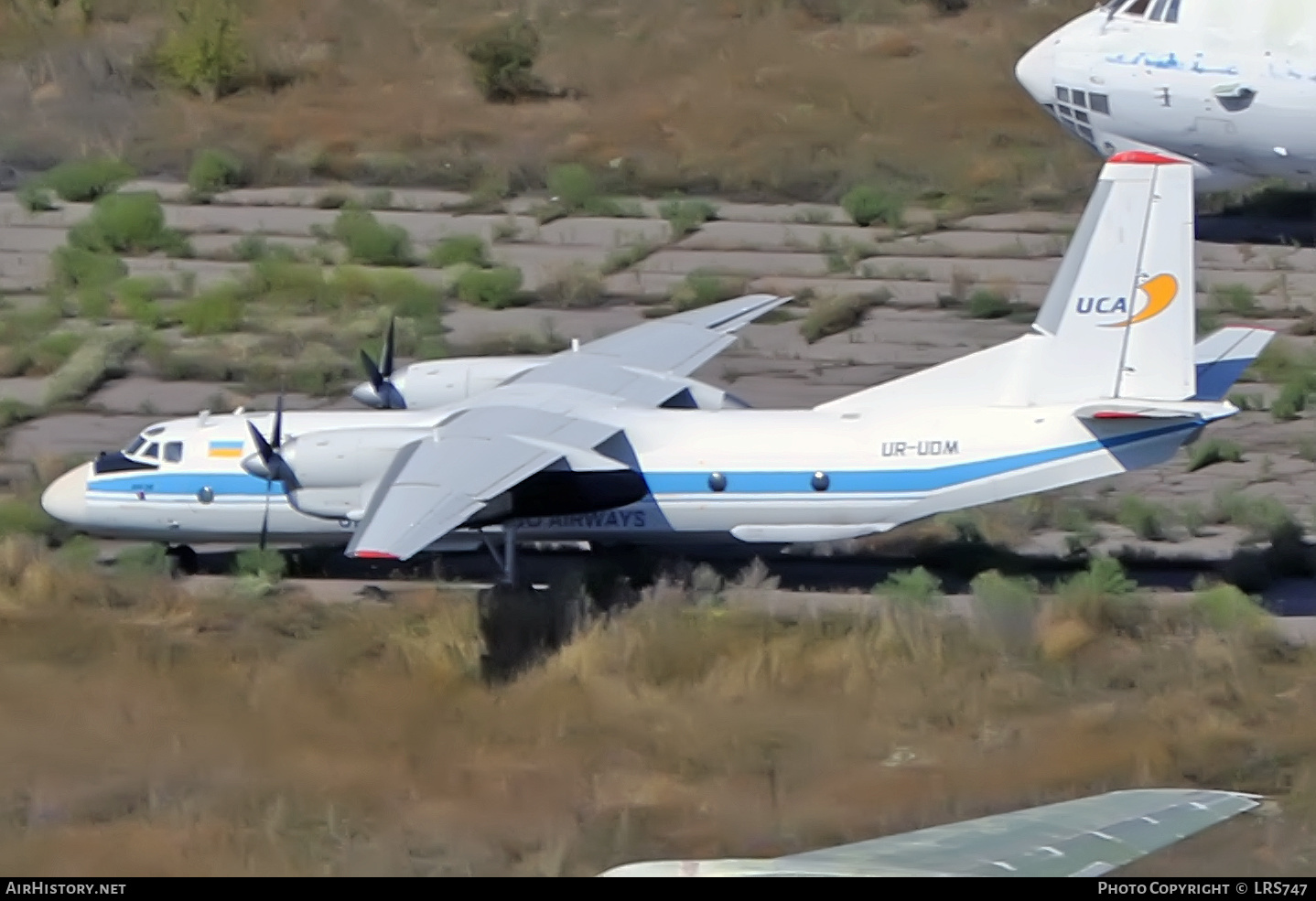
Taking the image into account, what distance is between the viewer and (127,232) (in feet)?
134

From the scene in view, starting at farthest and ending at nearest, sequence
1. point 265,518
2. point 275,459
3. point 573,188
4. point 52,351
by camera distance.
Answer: point 573,188, point 52,351, point 265,518, point 275,459

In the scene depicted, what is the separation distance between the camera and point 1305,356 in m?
33.5

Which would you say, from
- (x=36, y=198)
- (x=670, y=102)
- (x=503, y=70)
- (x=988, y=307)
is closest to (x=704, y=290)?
(x=988, y=307)

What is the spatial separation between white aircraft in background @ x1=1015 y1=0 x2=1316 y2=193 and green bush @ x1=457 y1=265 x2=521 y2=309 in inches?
437

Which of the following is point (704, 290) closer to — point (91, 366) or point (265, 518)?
point (91, 366)

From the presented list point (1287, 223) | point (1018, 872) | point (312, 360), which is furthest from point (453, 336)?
point (1018, 872)

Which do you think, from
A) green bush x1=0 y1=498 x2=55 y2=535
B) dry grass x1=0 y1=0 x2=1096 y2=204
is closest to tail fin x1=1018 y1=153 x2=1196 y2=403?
green bush x1=0 y1=498 x2=55 y2=535

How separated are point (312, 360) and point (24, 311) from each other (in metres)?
6.94

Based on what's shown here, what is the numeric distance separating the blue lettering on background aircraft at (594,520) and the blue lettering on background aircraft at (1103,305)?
543 cm

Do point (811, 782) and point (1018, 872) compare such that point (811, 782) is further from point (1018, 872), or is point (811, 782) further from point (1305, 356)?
point (1305, 356)

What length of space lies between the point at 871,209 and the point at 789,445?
21.0 metres

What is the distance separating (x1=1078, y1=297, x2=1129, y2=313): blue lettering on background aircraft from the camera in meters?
21.6
